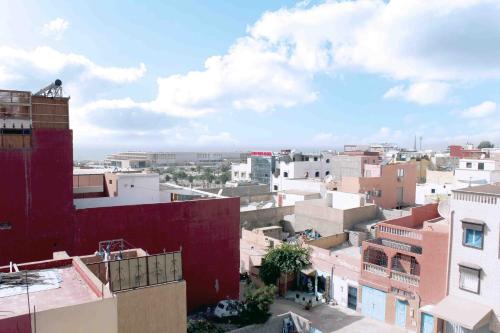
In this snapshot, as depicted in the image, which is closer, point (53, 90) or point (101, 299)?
point (101, 299)

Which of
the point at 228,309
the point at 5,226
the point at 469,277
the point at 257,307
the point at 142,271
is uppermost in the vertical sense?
the point at 142,271

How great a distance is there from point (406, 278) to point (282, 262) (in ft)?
26.5

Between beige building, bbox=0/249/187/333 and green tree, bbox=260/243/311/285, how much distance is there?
15.6 m

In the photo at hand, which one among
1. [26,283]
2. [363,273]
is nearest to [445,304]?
[363,273]

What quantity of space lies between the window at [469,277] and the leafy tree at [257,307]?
981 centimetres

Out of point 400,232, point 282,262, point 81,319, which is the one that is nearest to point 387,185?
point 400,232

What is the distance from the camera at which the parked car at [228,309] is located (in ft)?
74.5

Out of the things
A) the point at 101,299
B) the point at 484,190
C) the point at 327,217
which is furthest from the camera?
the point at 327,217

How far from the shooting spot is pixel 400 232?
23219mm

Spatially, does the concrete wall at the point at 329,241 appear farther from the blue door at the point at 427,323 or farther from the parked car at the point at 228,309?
the blue door at the point at 427,323

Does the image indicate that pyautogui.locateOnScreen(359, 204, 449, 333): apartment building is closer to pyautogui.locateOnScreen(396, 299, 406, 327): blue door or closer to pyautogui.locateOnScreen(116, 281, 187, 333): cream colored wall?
pyautogui.locateOnScreen(396, 299, 406, 327): blue door

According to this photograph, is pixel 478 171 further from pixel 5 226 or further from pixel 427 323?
pixel 5 226

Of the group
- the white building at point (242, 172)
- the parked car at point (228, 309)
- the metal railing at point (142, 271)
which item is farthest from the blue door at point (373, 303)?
the white building at point (242, 172)

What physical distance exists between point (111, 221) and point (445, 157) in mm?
82768
